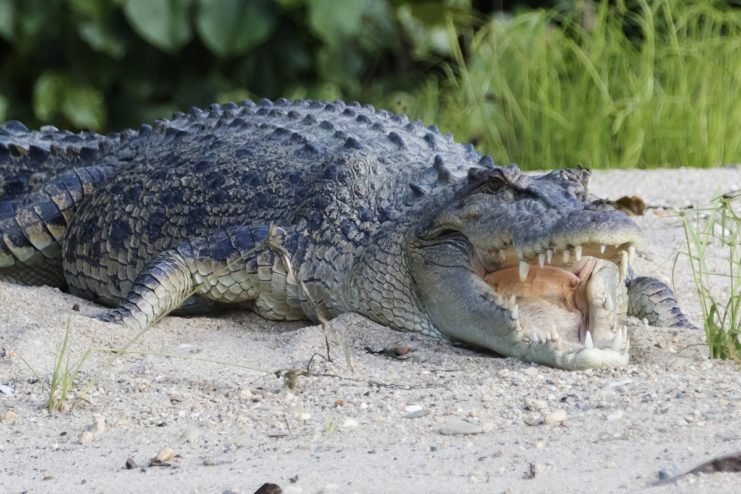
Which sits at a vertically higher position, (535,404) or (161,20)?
(161,20)

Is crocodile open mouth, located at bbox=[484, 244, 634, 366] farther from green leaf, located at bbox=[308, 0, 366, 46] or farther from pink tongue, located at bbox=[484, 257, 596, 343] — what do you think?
green leaf, located at bbox=[308, 0, 366, 46]

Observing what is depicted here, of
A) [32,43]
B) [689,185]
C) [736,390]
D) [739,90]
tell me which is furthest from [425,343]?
[32,43]

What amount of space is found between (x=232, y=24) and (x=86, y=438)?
5655 mm

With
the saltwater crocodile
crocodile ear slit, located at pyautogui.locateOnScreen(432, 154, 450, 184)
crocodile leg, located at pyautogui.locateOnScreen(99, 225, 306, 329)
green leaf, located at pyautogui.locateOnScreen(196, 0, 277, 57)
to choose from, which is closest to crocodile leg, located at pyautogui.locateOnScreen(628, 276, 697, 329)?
the saltwater crocodile

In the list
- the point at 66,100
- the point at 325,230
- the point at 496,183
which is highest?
the point at 66,100

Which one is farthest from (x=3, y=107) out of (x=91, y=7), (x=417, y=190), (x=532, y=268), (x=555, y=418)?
(x=555, y=418)

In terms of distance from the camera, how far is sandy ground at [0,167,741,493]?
2793mm

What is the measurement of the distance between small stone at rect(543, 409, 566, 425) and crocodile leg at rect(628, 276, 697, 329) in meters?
1.47

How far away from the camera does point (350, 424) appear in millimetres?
3236

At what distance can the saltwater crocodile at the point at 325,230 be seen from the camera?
3.88m

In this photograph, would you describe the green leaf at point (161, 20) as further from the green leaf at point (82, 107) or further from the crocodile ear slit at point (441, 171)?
the crocodile ear slit at point (441, 171)

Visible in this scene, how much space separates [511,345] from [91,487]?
1.51m

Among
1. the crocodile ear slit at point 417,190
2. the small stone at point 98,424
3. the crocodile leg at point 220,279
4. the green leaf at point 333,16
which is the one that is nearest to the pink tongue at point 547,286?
the crocodile ear slit at point 417,190

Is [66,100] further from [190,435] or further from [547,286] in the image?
[190,435]
